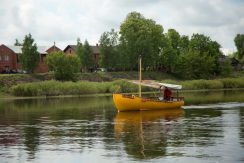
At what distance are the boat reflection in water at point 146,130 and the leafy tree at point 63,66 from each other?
6222cm

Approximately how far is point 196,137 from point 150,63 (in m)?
110

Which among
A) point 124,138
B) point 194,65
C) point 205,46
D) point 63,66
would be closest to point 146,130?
point 124,138

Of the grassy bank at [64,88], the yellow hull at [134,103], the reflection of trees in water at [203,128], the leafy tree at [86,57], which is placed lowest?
the reflection of trees in water at [203,128]

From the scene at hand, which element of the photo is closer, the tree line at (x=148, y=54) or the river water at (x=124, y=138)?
the river water at (x=124, y=138)

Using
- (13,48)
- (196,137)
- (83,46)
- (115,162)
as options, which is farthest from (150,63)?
(115,162)

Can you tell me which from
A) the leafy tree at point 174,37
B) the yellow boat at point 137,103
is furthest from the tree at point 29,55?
the yellow boat at point 137,103

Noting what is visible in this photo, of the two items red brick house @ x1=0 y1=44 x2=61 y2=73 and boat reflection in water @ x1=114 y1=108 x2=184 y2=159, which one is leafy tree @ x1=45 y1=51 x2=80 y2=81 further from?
boat reflection in water @ x1=114 y1=108 x2=184 y2=159

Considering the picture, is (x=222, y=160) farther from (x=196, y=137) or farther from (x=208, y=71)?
(x=208, y=71)

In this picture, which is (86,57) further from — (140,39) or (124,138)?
(124,138)

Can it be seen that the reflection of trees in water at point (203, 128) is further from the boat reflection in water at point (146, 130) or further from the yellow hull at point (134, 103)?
the yellow hull at point (134, 103)

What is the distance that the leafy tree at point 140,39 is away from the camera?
14288 cm

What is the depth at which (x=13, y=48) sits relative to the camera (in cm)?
15112

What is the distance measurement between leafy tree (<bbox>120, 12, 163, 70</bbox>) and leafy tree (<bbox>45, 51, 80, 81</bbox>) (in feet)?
72.9

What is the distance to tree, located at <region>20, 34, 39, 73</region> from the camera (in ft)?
414
